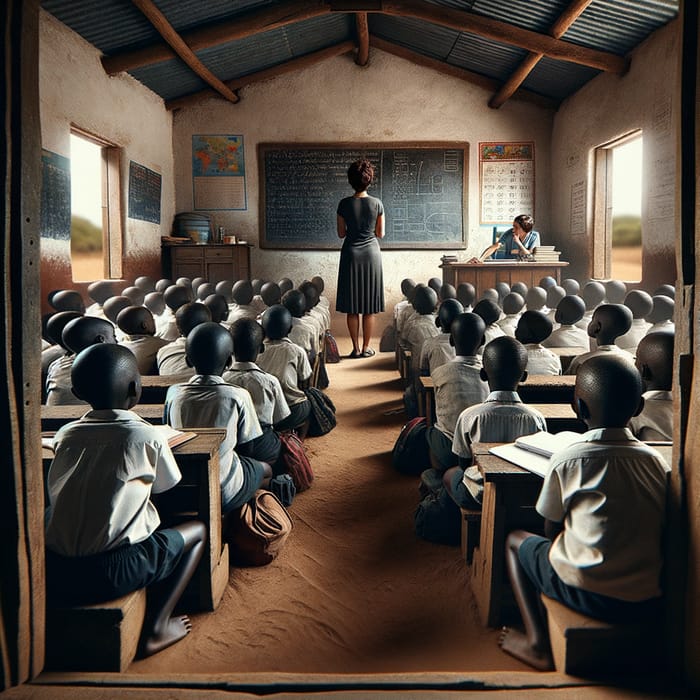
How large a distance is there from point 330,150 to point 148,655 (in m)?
7.78

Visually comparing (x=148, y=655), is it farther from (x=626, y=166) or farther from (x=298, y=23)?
(x=626, y=166)

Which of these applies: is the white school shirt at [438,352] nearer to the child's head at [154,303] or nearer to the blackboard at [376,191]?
the child's head at [154,303]

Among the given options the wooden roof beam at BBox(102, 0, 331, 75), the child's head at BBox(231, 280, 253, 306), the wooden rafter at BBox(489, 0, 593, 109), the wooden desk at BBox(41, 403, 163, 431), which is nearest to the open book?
the wooden desk at BBox(41, 403, 163, 431)

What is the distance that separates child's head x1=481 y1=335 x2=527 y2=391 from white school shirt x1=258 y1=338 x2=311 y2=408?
1.40 m

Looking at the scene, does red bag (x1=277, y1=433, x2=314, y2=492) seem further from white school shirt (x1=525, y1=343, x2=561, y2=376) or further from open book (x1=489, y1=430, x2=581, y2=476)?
open book (x1=489, y1=430, x2=581, y2=476)

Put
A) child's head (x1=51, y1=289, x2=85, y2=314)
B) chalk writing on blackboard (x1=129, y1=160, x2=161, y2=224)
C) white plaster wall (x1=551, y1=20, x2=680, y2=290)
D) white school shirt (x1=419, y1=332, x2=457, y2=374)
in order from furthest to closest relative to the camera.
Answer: chalk writing on blackboard (x1=129, y1=160, x2=161, y2=224) → white plaster wall (x1=551, y1=20, x2=680, y2=290) → child's head (x1=51, y1=289, x2=85, y2=314) → white school shirt (x1=419, y1=332, x2=457, y2=374)

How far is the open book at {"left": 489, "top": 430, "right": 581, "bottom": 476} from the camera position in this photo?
1655mm

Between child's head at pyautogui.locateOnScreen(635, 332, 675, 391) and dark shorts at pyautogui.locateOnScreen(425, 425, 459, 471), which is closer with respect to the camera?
child's head at pyautogui.locateOnScreen(635, 332, 675, 391)

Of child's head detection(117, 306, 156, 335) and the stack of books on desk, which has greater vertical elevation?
the stack of books on desk

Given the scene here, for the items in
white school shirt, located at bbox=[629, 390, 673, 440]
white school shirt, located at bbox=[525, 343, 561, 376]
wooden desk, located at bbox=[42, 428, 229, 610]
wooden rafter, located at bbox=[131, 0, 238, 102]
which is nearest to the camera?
wooden desk, located at bbox=[42, 428, 229, 610]

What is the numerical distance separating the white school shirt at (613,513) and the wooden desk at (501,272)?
16.9ft

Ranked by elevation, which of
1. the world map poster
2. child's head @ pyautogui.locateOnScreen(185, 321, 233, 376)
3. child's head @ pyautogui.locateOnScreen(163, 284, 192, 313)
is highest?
the world map poster

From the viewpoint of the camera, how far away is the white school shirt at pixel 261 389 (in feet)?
8.77

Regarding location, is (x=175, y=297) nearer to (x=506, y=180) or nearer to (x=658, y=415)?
(x=658, y=415)
